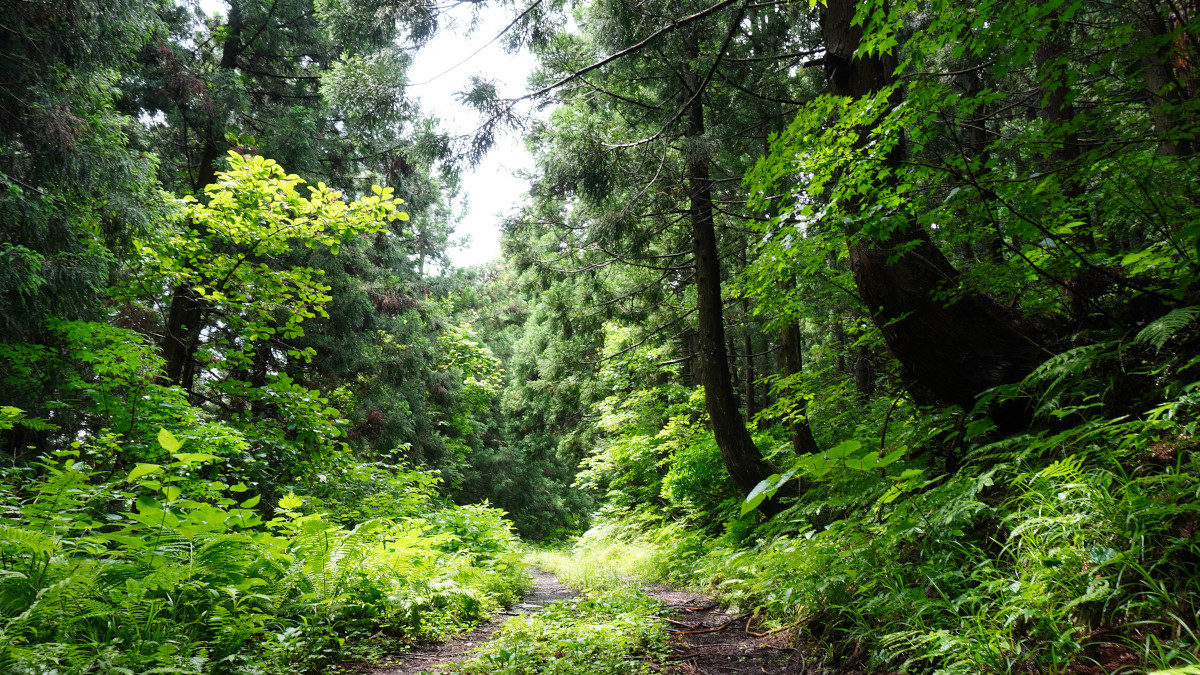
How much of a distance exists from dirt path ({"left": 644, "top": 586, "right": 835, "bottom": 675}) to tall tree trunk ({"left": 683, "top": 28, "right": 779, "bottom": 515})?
2842 mm

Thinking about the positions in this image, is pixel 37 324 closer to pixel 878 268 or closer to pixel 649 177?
pixel 649 177

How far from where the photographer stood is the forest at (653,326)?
7.97 feet

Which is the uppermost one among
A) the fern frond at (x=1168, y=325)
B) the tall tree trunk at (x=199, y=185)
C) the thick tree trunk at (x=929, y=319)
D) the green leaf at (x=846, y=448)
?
the tall tree trunk at (x=199, y=185)

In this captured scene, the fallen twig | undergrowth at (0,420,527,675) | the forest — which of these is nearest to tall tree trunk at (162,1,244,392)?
the forest

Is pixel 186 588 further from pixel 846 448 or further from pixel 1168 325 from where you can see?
pixel 1168 325

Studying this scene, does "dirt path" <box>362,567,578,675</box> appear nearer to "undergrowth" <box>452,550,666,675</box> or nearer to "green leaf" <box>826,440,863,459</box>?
"undergrowth" <box>452,550,666,675</box>

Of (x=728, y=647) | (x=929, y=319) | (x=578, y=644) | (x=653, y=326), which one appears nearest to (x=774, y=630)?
(x=728, y=647)

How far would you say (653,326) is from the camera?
11.0 metres

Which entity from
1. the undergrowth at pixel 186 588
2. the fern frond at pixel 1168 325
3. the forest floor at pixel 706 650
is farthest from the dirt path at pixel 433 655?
the fern frond at pixel 1168 325

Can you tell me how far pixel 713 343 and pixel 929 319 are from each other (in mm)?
3725

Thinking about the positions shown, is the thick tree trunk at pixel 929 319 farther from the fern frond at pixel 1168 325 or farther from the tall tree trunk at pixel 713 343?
the tall tree trunk at pixel 713 343

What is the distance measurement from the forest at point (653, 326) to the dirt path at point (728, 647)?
0.09 m

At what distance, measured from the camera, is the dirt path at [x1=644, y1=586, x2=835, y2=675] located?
2992 millimetres

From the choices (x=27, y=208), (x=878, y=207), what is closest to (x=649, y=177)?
(x=878, y=207)
